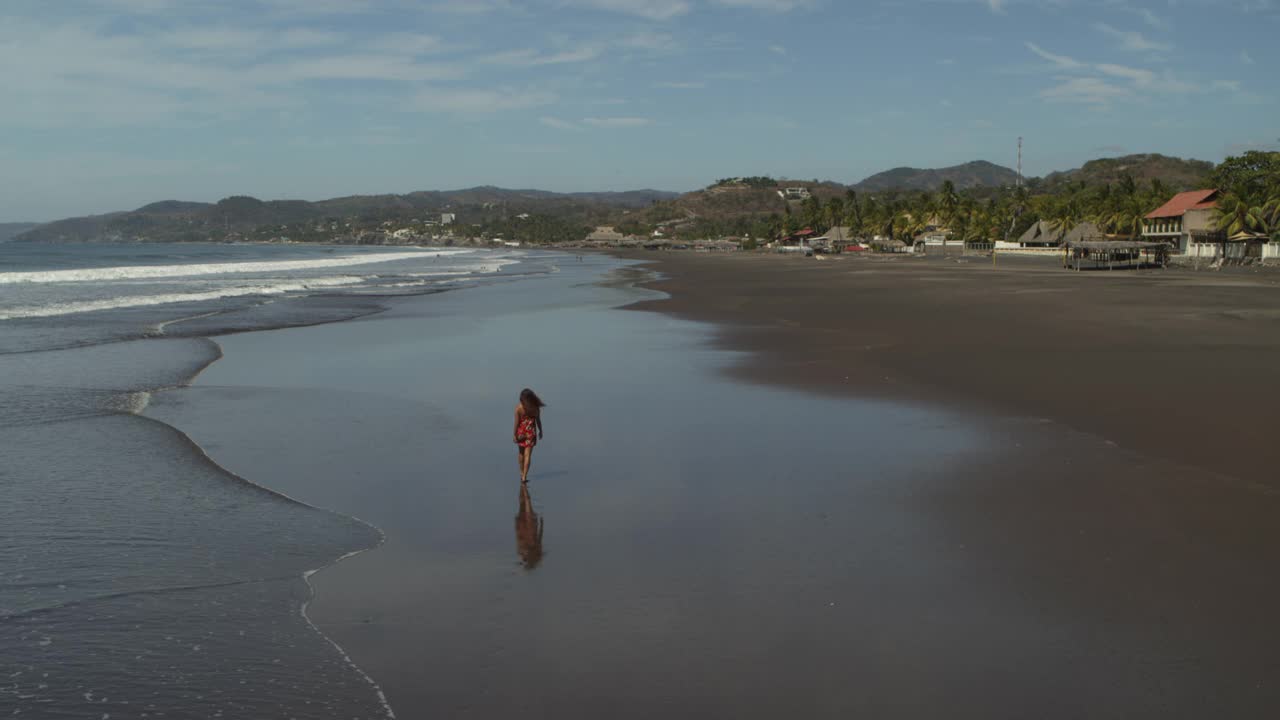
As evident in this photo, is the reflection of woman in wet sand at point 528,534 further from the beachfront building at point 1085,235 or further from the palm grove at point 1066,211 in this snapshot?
the beachfront building at point 1085,235

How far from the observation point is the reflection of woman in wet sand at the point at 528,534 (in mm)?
7369

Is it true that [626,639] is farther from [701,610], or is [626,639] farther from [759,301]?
[759,301]

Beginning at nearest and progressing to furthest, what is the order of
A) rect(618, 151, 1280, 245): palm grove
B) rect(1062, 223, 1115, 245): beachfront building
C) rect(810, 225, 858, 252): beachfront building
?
1. rect(618, 151, 1280, 245): palm grove
2. rect(1062, 223, 1115, 245): beachfront building
3. rect(810, 225, 858, 252): beachfront building

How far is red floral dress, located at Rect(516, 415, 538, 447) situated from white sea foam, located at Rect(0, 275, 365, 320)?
27.8m

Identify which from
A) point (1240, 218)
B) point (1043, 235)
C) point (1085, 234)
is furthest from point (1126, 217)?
point (1240, 218)

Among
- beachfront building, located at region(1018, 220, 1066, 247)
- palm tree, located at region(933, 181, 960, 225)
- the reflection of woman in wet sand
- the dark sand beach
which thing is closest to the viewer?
the dark sand beach

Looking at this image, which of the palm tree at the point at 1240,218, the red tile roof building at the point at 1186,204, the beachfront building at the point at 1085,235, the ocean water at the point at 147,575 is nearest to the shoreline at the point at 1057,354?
the ocean water at the point at 147,575

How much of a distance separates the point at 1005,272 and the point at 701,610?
54.4 m

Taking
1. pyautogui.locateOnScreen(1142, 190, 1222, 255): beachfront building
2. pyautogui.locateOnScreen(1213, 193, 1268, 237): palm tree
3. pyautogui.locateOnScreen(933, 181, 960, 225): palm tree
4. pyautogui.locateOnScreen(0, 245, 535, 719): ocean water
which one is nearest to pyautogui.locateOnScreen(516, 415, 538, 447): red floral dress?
pyautogui.locateOnScreen(0, 245, 535, 719): ocean water

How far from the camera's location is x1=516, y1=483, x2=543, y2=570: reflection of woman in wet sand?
24.2 feet

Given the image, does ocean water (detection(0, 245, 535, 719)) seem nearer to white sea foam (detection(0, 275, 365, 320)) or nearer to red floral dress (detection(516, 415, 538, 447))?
red floral dress (detection(516, 415, 538, 447))

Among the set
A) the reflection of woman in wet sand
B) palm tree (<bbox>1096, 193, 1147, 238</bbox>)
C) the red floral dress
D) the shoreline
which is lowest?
the reflection of woman in wet sand

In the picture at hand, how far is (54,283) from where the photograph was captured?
54.1m

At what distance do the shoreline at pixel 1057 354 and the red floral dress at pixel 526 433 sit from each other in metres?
6.73
